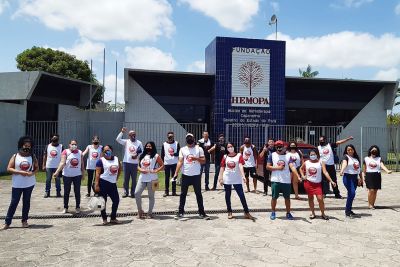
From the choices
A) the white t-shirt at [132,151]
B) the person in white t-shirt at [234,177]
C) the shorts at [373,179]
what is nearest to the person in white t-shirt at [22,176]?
the white t-shirt at [132,151]

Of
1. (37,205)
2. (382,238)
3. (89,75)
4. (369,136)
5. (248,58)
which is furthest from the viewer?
(89,75)

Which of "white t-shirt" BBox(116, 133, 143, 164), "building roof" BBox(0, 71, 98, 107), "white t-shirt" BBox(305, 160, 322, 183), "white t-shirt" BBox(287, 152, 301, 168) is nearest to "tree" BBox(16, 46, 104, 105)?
"building roof" BBox(0, 71, 98, 107)

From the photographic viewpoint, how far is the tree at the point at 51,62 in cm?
3612

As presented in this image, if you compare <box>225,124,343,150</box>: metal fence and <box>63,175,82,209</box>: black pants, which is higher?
<box>225,124,343,150</box>: metal fence

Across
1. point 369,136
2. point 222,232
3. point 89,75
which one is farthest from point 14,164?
point 89,75

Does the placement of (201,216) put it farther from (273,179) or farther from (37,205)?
(37,205)

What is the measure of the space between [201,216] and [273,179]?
70.4 inches

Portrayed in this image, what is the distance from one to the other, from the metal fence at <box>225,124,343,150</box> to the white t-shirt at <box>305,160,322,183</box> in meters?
11.5

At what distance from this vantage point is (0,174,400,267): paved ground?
5.29 m

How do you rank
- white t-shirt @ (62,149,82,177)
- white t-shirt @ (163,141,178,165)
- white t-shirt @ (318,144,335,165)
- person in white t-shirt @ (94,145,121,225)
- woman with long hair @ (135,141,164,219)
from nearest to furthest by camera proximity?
1. person in white t-shirt @ (94,145,121,225)
2. woman with long hair @ (135,141,164,219)
3. white t-shirt @ (62,149,82,177)
4. white t-shirt @ (318,144,335,165)
5. white t-shirt @ (163,141,178,165)

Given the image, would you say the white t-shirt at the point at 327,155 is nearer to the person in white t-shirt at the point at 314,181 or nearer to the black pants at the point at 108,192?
the person in white t-shirt at the point at 314,181

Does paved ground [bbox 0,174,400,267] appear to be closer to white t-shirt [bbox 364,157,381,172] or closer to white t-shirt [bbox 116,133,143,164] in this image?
white t-shirt [bbox 364,157,381,172]

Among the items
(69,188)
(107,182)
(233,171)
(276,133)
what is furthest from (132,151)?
(276,133)

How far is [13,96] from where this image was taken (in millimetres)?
18750
